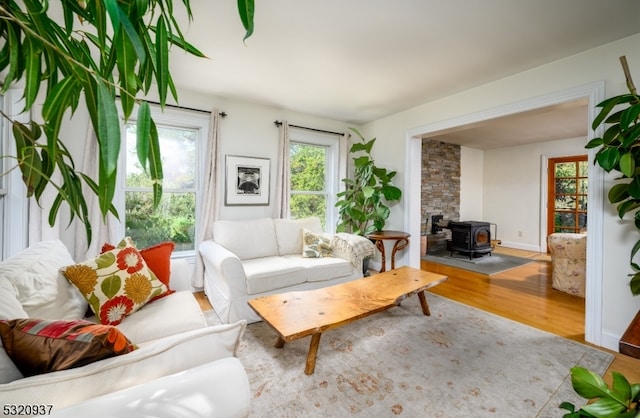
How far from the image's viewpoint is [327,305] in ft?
Result: 6.56

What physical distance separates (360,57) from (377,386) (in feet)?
8.33

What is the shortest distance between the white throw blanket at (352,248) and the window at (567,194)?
4.82 m

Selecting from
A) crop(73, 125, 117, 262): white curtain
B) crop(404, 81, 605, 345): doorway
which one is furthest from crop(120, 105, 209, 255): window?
crop(404, 81, 605, 345): doorway

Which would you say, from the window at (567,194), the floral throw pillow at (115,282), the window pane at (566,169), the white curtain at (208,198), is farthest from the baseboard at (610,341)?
the window pane at (566,169)

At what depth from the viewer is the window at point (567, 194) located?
5328 millimetres

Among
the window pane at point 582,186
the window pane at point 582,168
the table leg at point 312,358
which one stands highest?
the window pane at point 582,168

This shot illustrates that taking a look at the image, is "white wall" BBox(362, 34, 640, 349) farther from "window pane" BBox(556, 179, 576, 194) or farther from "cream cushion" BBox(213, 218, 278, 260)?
"window pane" BBox(556, 179, 576, 194)

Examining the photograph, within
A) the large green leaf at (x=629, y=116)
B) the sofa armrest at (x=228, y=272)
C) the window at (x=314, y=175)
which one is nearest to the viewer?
the large green leaf at (x=629, y=116)

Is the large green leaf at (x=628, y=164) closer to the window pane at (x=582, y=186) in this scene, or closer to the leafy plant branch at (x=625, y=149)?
the leafy plant branch at (x=625, y=149)

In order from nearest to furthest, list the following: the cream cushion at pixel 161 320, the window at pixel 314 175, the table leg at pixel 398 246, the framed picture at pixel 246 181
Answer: the cream cushion at pixel 161 320 < the framed picture at pixel 246 181 < the table leg at pixel 398 246 < the window at pixel 314 175

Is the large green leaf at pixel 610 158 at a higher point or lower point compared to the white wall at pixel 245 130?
lower

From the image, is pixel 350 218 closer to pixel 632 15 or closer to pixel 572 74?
pixel 572 74

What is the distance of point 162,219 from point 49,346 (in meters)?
2.68

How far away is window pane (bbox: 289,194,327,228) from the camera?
4.13 meters
